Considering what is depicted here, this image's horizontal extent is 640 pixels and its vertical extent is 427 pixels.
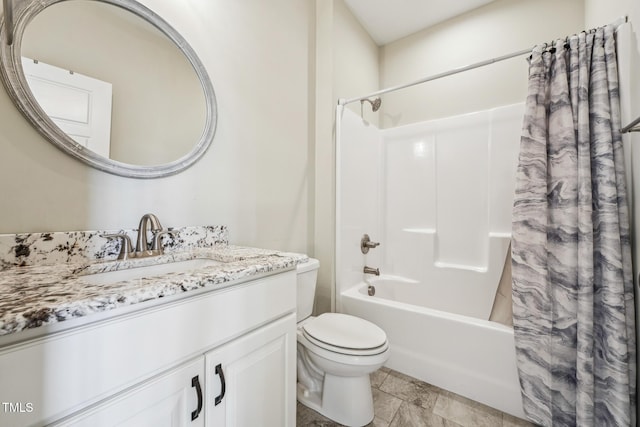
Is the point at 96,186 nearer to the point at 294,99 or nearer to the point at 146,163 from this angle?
the point at 146,163

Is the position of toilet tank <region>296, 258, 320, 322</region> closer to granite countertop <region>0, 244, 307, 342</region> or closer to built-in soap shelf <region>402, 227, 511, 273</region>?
granite countertop <region>0, 244, 307, 342</region>

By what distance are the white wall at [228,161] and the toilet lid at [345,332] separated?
1.78 ft

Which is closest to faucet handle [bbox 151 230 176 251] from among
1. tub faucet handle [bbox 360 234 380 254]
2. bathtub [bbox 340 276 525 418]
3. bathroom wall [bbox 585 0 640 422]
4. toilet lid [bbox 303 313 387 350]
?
toilet lid [bbox 303 313 387 350]

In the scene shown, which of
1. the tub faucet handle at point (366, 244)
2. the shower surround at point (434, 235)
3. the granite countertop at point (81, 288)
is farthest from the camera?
the tub faucet handle at point (366, 244)

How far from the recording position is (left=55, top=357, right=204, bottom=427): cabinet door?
51cm

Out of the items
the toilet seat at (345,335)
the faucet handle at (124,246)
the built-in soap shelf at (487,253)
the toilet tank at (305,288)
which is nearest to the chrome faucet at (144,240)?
the faucet handle at (124,246)

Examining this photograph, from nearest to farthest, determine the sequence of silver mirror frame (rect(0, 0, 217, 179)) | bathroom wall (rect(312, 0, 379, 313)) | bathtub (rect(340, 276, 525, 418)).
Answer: silver mirror frame (rect(0, 0, 217, 179)), bathtub (rect(340, 276, 525, 418)), bathroom wall (rect(312, 0, 379, 313))

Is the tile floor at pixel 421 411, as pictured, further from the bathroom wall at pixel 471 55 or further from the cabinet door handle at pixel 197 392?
the bathroom wall at pixel 471 55

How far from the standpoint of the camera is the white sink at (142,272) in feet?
2.64

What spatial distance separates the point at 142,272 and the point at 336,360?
0.89 metres

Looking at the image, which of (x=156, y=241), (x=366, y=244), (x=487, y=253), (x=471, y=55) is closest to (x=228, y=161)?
(x=156, y=241)

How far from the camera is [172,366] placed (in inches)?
24.2

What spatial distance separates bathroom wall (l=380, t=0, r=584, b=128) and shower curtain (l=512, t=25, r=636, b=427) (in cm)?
85

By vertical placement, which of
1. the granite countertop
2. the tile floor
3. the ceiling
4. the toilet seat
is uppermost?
the ceiling
